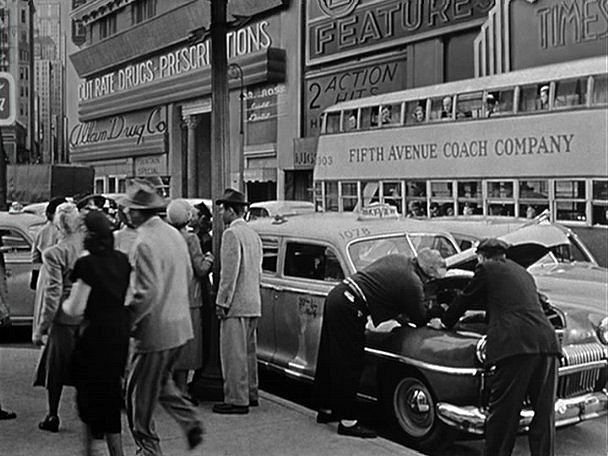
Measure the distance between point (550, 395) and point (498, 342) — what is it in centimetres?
36

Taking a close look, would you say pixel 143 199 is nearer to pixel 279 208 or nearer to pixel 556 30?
pixel 279 208

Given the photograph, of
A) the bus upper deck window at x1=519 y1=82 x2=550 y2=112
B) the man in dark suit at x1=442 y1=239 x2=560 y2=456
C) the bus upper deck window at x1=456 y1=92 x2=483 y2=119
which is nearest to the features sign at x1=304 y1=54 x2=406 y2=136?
the bus upper deck window at x1=456 y1=92 x2=483 y2=119

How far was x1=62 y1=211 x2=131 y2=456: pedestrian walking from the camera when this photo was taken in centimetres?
394

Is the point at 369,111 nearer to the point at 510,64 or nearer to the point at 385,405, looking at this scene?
the point at 510,64

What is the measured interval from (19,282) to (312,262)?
332 centimetres

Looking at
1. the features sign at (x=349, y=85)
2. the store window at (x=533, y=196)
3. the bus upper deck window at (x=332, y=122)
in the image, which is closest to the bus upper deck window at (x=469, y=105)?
the features sign at (x=349, y=85)

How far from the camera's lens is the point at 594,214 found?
362 cm

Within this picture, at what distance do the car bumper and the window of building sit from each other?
2.80m

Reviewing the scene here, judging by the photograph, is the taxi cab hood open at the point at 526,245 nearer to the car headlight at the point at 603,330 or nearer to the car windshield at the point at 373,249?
the car windshield at the point at 373,249

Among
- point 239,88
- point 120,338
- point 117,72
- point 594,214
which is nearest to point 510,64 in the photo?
point 594,214

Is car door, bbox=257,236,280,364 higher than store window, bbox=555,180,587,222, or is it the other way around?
store window, bbox=555,180,587,222

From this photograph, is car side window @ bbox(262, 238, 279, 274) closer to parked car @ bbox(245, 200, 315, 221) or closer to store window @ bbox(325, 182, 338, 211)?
parked car @ bbox(245, 200, 315, 221)

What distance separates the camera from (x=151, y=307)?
13.5 feet

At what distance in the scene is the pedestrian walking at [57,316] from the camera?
15.1 ft
